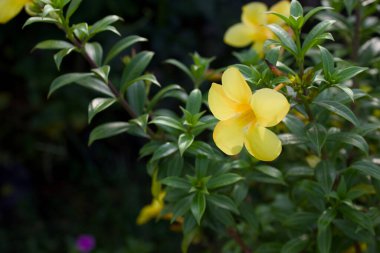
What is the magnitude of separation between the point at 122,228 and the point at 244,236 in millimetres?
1377

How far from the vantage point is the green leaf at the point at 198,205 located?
115 centimetres

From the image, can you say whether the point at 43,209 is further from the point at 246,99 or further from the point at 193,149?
the point at 246,99

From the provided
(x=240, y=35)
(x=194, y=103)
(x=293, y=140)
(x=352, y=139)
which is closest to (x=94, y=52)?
(x=194, y=103)

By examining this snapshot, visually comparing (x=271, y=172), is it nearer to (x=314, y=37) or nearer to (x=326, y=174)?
(x=326, y=174)

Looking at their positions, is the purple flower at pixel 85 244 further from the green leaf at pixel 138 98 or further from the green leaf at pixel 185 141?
the green leaf at pixel 185 141

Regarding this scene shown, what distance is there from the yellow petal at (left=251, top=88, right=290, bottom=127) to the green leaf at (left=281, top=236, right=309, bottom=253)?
44 cm

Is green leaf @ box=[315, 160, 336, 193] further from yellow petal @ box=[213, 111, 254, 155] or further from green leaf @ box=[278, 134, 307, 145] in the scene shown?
yellow petal @ box=[213, 111, 254, 155]

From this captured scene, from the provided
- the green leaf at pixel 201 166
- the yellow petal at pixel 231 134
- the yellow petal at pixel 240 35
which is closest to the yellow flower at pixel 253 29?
the yellow petal at pixel 240 35

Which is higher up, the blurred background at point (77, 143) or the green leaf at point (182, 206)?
the green leaf at point (182, 206)

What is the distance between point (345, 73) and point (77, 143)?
2373mm

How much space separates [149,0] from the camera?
298 centimetres

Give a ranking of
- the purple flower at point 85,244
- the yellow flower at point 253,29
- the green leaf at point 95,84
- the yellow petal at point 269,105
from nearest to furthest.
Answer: the yellow petal at point 269,105 → the green leaf at point 95,84 → the yellow flower at point 253,29 → the purple flower at point 85,244

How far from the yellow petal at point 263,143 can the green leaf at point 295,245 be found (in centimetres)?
38

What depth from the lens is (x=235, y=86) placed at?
3.22 ft
